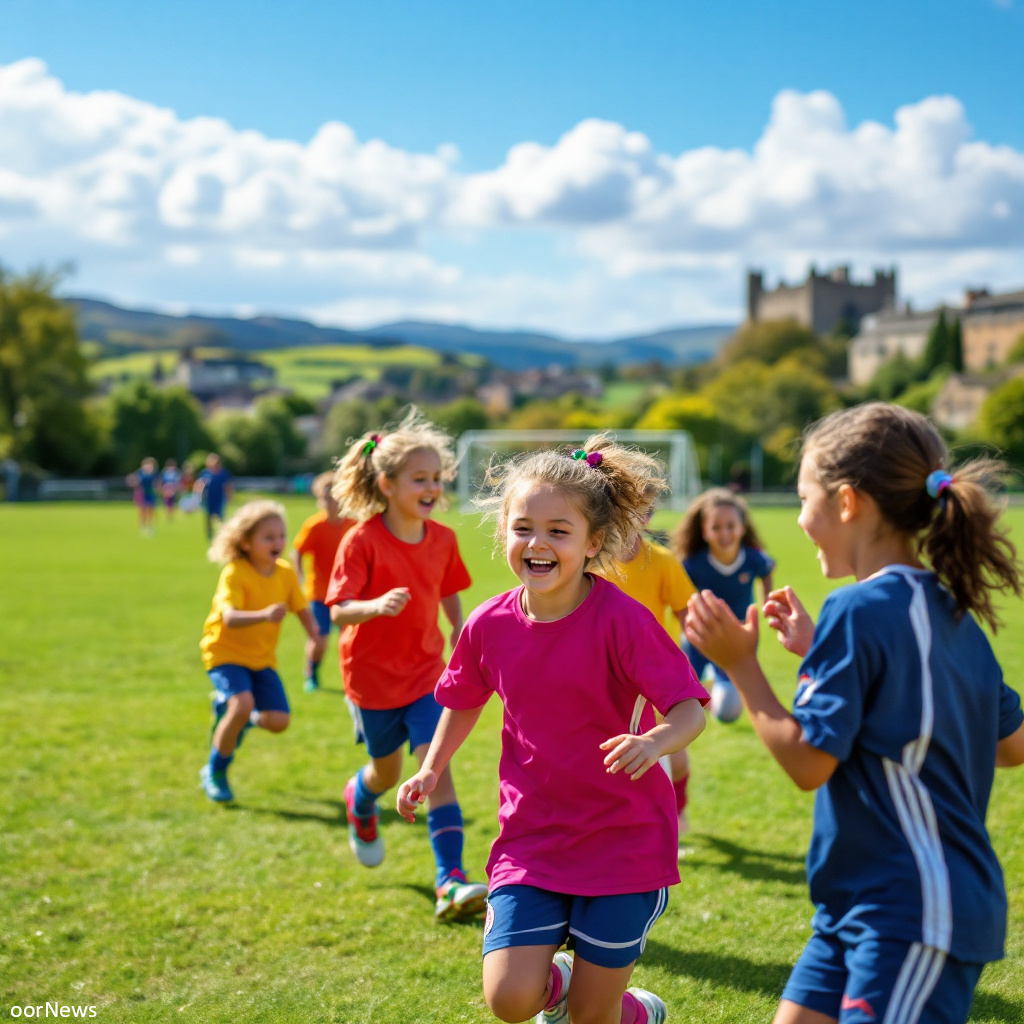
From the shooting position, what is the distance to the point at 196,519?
135 feet

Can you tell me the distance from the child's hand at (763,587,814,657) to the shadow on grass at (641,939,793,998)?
1.84 m

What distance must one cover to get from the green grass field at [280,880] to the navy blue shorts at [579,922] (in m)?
1.04

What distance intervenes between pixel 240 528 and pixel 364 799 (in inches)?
88.5

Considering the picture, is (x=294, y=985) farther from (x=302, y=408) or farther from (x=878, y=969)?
(x=302, y=408)

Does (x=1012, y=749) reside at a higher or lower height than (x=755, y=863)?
higher

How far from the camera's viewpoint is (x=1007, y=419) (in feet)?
282

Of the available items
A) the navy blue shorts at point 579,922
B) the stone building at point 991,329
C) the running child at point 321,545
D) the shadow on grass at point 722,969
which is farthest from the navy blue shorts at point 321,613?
the stone building at point 991,329

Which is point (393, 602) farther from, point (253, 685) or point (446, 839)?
point (253, 685)

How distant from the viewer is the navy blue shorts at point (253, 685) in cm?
686

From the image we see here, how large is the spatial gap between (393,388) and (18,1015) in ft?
588

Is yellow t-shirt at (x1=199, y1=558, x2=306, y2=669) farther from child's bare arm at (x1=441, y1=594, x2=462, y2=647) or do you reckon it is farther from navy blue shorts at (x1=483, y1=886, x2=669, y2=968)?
navy blue shorts at (x1=483, y1=886, x2=669, y2=968)

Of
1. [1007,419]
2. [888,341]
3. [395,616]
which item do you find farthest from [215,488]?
[888,341]

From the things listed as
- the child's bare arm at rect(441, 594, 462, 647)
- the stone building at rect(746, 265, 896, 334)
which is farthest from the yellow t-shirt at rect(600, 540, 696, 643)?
the stone building at rect(746, 265, 896, 334)

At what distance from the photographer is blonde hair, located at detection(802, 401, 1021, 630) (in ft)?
8.71
